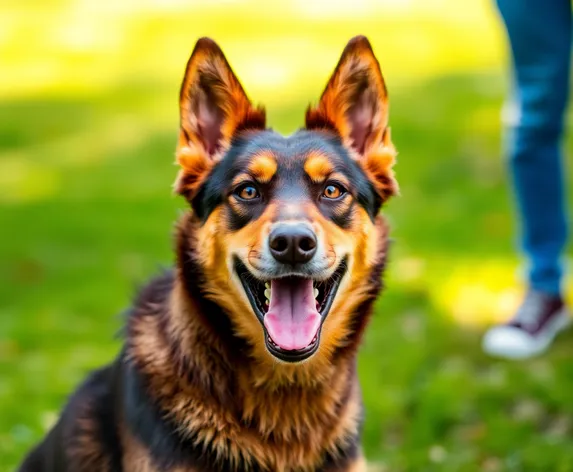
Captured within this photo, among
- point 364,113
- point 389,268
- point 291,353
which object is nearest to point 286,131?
point 389,268

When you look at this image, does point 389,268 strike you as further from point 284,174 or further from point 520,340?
point 284,174

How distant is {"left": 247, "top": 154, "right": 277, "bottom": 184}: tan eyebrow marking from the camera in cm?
364

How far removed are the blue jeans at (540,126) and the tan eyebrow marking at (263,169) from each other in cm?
219

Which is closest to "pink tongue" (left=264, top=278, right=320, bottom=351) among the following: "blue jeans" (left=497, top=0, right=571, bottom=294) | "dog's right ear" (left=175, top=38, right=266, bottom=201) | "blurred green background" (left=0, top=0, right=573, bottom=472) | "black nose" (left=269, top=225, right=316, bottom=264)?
"black nose" (left=269, top=225, right=316, bottom=264)

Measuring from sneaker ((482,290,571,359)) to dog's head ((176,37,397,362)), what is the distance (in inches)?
85.7

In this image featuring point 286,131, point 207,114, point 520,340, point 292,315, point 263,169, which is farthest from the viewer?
point 286,131

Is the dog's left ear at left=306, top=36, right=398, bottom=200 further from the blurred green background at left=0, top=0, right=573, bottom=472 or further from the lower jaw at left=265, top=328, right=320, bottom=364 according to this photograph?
the blurred green background at left=0, top=0, right=573, bottom=472

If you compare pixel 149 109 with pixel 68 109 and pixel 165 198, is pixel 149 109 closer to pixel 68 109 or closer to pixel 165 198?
pixel 68 109

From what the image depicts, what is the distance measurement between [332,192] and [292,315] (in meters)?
0.52

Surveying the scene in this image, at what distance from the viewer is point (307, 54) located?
52.4 feet

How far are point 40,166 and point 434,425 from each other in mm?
7545

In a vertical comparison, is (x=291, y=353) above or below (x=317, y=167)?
below

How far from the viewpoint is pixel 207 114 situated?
12.9 ft

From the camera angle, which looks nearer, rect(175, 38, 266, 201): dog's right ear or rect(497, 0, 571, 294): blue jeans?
rect(175, 38, 266, 201): dog's right ear
